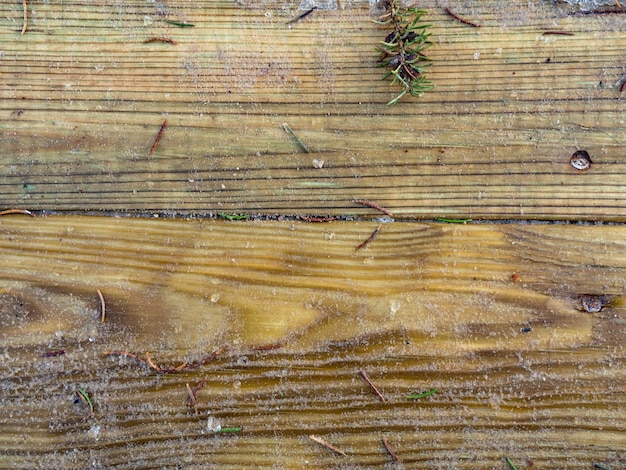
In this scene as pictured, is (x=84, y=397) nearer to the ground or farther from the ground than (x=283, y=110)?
nearer to the ground

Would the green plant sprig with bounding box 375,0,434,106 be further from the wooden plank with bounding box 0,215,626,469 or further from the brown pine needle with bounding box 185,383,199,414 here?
the brown pine needle with bounding box 185,383,199,414

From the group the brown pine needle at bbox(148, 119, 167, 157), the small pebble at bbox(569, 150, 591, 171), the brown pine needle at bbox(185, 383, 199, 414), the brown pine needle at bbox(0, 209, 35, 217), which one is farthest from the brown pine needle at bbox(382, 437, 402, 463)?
the brown pine needle at bbox(0, 209, 35, 217)

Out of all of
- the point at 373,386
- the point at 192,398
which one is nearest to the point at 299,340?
the point at 373,386

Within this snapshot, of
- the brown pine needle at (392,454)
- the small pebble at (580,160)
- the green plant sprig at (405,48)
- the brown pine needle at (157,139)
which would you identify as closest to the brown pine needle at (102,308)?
the brown pine needle at (157,139)

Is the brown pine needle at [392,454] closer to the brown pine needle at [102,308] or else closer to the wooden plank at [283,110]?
the wooden plank at [283,110]

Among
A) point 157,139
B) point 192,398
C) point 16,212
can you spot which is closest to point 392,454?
point 192,398

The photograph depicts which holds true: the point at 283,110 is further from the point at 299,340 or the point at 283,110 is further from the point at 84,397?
the point at 84,397

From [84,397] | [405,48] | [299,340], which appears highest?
[405,48]
